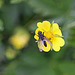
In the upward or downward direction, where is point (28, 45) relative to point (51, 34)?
downward

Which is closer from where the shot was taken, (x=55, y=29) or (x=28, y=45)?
(x=55, y=29)

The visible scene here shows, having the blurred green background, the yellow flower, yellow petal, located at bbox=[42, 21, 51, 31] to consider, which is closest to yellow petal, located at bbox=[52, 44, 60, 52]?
the yellow flower

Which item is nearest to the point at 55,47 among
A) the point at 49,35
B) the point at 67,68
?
the point at 49,35

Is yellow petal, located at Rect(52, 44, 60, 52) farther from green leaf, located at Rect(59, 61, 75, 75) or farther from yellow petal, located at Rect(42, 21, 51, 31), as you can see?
green leaf, located at Rect(59, 61, 75, 75)

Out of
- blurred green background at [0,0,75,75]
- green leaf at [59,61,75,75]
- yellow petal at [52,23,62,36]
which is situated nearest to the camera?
yellow petal at [52,23,62,36]

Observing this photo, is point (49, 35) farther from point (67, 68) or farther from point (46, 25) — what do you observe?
point (67, 68)

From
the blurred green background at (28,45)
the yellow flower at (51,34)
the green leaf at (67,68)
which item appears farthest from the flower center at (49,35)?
the green leaf at (67,68)
